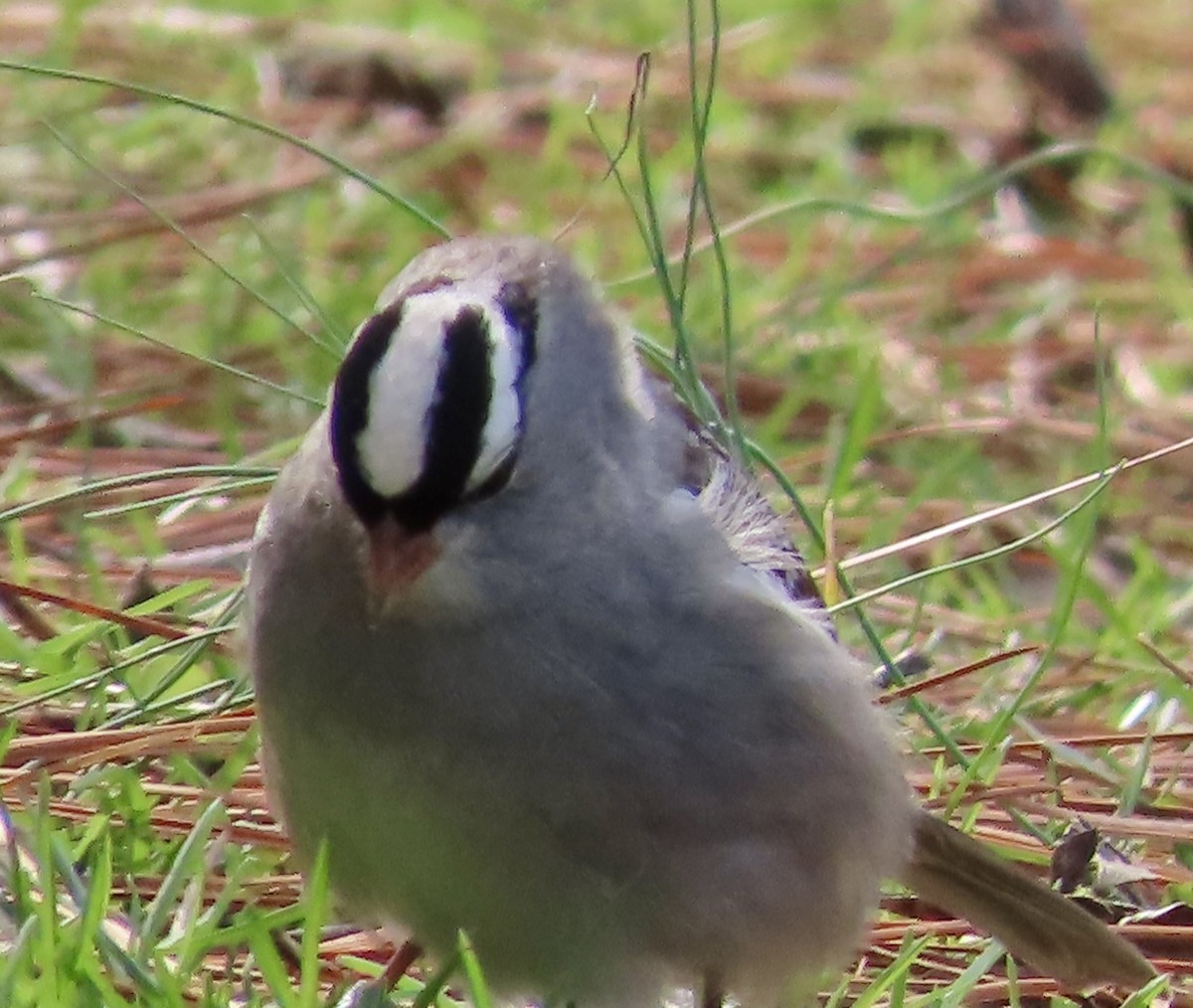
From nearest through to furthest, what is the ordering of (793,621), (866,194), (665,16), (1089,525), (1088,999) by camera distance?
(793,621) → (1088,999) → (1089,525) → (866,194) → (665,16)

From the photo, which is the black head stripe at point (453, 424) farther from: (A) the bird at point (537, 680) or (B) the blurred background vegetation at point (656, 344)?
(B) the blurred background vegetation at point (656, 344)

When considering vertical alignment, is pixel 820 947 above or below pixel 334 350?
below

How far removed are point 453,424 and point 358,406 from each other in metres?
0.10

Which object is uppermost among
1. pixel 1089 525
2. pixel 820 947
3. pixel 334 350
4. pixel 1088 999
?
pixel 334 350

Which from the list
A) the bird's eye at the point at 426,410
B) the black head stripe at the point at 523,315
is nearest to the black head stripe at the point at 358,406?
the bird's eye at the point at 426,410

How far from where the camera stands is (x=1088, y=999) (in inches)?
131

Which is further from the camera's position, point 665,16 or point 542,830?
point 665,16

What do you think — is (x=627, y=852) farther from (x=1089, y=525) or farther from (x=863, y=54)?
(x=863, y=54)

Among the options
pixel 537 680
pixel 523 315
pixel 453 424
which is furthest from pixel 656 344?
pixel 453 424

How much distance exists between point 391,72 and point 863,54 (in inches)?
78.8

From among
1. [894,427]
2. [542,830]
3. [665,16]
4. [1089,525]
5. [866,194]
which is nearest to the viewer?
[542,830]

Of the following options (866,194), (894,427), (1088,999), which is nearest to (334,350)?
(1088,999)

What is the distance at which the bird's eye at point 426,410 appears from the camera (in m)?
2.48

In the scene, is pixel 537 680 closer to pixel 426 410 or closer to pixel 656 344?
pixel 426 410
